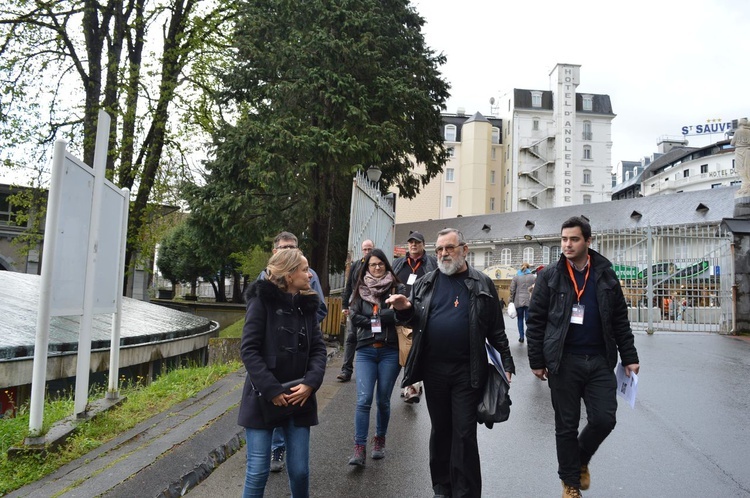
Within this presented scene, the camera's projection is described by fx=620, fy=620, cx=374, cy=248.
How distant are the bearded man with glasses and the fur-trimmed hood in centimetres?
70

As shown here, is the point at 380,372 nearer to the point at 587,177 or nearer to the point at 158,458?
the point at 158,458

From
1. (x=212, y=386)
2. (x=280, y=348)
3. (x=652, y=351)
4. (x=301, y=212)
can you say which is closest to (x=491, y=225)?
(x=301, y=212)

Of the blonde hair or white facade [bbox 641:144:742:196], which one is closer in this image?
the blonde hair

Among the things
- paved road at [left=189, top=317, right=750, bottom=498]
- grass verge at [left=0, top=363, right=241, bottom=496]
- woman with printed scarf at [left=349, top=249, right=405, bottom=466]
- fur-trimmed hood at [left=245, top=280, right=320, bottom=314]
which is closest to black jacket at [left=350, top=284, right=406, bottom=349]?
woman with printed scarf at [left=349, top=249, right=405, bottom=466]

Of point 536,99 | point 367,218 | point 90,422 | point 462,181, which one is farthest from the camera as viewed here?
point 462,181

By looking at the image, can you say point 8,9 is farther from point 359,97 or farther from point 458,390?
point 458,390

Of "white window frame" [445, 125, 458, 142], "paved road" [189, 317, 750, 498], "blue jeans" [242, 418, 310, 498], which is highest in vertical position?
"white window frame" [445, 125, 458, 142]

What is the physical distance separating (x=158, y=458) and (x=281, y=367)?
190cm

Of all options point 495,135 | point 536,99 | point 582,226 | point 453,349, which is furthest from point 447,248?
point 495,135

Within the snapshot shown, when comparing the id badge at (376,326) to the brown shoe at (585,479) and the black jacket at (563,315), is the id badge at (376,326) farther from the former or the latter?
the brown shoe at (585,479)

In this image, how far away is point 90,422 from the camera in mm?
5816

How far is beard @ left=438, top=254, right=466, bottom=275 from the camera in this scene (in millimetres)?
4539

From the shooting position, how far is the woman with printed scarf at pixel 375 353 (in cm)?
541

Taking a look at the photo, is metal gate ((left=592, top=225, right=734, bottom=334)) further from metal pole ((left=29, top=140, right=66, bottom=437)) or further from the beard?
metal pole ((left=29, top=140, right=66, bottom=437))
